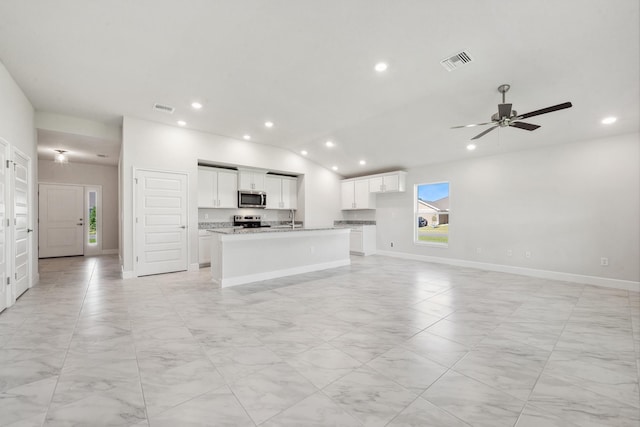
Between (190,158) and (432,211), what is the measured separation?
18.9 ft

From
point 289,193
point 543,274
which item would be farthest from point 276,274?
point 543,274

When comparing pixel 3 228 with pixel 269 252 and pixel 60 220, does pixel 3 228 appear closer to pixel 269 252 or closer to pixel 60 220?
pixel 269 252

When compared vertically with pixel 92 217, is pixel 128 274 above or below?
below

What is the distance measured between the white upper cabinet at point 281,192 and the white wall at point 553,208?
368cm

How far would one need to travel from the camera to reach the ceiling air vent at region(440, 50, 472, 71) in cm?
312

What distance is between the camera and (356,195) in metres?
8.12

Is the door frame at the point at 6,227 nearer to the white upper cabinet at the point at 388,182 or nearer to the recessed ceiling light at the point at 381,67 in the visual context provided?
the recessed ceiling light at the point at 381,67

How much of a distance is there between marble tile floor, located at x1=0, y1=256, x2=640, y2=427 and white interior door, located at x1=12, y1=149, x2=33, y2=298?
308mm

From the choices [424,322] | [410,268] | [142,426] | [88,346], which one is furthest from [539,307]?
[88,346]

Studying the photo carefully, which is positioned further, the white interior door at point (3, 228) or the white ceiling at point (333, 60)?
the white interior door at point (3, 228)

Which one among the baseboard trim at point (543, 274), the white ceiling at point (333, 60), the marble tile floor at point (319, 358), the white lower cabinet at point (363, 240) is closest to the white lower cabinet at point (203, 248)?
the marble tile floor at point (319, 358)

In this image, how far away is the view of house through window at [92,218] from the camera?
8.14 metres

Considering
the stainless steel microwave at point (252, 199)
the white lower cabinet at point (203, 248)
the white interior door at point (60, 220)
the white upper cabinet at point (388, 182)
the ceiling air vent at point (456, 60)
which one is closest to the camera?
the ceiling air vent at point (456, 60)

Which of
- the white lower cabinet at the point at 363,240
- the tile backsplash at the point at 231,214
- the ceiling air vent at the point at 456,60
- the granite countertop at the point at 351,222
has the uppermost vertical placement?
the ceiling air vent at the point at 456,60
